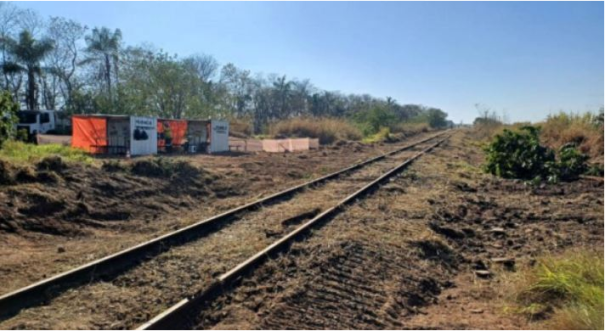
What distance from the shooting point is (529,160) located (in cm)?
1830

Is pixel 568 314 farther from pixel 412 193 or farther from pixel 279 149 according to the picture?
pixel 279 149

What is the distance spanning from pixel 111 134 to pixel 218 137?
7.09 m

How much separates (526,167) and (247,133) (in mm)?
37408

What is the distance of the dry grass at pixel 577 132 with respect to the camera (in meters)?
24.8

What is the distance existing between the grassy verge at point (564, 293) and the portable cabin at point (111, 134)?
18683 mm

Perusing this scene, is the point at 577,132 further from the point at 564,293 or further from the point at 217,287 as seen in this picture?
the point at 217,287

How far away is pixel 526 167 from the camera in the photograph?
59.8ft

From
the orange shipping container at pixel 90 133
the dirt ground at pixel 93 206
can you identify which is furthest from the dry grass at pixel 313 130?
the dirt ground at pixel 93 206

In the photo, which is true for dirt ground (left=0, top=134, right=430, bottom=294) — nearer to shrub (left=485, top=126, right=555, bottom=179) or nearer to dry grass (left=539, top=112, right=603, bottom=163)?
shrub (left=485, top=126, right=555, bottom=179)

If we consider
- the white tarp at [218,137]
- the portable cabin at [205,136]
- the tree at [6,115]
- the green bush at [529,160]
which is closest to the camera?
the tree at [6,115]

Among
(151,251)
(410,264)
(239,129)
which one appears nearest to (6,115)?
(151,251)

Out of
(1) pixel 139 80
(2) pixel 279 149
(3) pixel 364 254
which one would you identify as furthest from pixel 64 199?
(1) pixel 139 80

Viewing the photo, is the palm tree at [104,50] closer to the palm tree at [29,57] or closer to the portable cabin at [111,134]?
the palm tree at [29,57]

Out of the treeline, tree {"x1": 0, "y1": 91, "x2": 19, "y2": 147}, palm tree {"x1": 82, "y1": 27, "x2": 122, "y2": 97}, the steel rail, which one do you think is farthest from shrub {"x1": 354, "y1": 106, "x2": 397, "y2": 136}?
the steel rail
